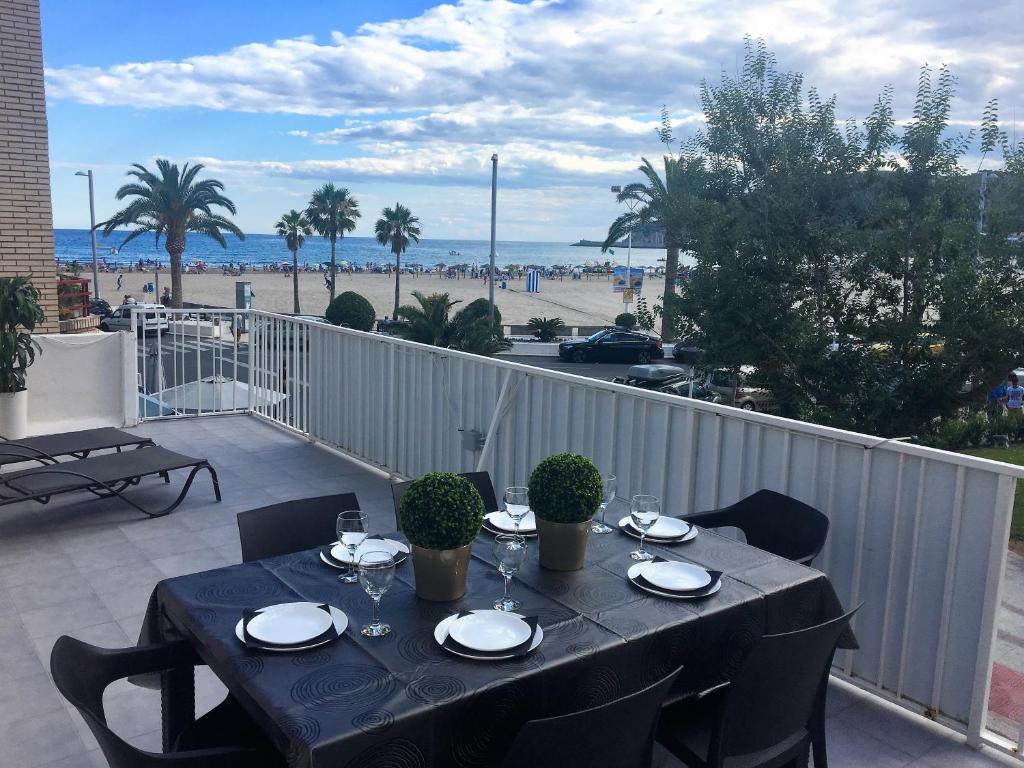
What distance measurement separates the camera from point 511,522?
9.65 ft

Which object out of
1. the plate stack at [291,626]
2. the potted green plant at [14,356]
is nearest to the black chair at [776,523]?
the plate stack at [291,626]

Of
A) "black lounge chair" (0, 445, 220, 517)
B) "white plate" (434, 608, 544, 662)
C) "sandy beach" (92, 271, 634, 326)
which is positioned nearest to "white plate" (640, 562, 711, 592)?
"white plate" (434, 608, 544, 662)

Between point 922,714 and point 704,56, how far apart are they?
465 inches

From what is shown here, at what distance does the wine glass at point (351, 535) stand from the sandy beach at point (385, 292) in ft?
162

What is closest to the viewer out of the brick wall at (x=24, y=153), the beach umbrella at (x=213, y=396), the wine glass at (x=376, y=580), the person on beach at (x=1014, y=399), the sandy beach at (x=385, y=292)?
the wine glass at (x=376, y=580)

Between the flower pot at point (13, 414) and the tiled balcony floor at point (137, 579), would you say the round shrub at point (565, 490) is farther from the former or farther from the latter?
the flower pot at point (13, 414)

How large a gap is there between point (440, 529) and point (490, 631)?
0.31 m

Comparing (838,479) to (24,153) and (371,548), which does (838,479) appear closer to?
(371,548)

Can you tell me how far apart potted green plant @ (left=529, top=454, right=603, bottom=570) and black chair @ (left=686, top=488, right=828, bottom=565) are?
938 millimetres

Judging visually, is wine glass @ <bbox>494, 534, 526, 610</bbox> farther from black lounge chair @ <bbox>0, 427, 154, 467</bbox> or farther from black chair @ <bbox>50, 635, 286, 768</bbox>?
black lounge chair @ <bbox>0, 427, 154, 467</bbox>

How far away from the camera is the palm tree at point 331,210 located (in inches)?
1855

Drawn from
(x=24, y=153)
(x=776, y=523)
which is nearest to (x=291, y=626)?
(x=776, y=523)

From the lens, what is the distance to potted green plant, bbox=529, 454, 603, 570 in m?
2.57

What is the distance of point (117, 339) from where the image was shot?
778 cm
